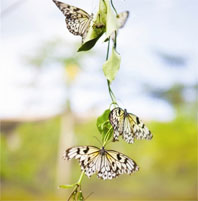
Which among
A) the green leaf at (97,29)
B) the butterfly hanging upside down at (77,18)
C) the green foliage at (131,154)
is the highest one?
the green foliage at (131,154)

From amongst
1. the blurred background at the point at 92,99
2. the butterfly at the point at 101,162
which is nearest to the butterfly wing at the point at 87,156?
the butterfly at the point at 101,162

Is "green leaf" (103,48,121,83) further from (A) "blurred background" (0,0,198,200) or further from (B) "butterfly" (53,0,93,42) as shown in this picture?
(A) "blurred background" (0,0,198,200)

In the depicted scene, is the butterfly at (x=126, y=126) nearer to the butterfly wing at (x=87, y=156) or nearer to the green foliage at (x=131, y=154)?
the butterfly wing at (x=87, y=156)

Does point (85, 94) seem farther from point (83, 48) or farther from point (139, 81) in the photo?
point (83, 48)

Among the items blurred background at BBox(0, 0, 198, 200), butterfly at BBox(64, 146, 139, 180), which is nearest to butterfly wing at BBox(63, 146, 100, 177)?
butterfly at BBox(64, 146, 139, 180)

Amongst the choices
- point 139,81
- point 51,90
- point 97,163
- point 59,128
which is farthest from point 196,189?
point 97,163

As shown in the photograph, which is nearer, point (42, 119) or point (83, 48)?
point (83, 48)
